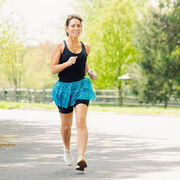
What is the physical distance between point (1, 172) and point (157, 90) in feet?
93.7

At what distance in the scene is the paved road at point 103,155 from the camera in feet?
19.9

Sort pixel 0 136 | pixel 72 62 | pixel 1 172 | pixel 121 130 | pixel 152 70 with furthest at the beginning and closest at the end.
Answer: pixel 152 70, pixel 121 130, pixel 0 136, pixel 1 172, pixel 72 62

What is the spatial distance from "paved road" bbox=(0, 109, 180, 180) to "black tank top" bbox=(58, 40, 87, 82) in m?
1.31

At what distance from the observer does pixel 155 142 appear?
9.78 metres

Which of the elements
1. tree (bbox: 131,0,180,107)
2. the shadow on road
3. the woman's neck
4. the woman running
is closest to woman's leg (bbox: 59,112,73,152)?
the woman running

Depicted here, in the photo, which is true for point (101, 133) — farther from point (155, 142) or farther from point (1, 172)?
point (1, 172)

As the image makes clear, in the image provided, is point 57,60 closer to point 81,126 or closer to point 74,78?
point 74,78

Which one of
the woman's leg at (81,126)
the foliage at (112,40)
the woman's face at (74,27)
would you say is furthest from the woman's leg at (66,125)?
the foliage at (112,40)

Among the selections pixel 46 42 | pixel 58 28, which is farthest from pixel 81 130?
pixel 46 42

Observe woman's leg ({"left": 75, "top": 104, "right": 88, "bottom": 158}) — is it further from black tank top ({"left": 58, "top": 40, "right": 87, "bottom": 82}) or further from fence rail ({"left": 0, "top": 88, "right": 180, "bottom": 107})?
fence rail ({"left": 0, "top": 88, "right": 180, "bottom": 107})

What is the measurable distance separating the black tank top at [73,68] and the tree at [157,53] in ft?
90.3

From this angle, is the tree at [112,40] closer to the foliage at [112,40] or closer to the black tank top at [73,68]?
the foliage at [112,40]

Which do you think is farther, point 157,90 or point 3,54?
point 157,90

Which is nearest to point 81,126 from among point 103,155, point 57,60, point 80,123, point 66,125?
point 80,123
